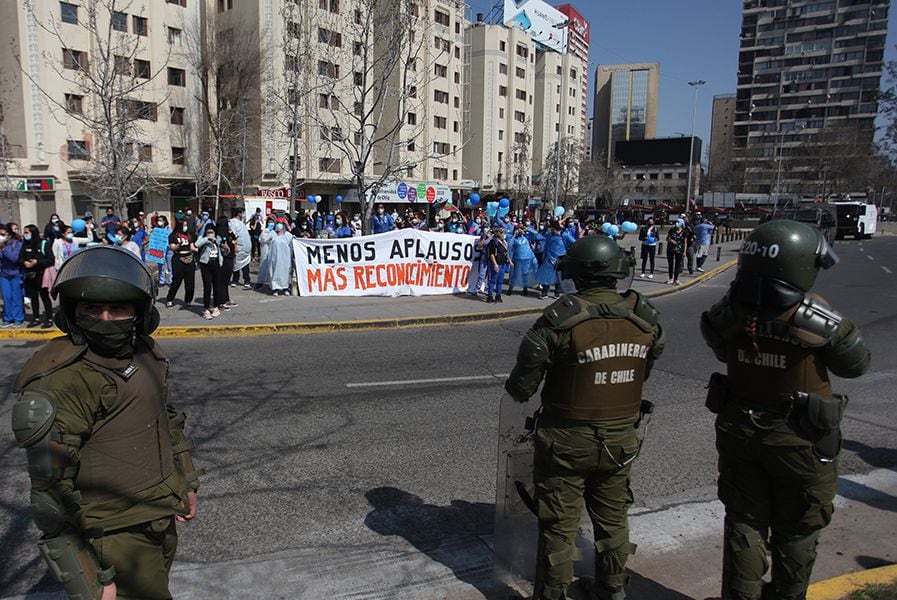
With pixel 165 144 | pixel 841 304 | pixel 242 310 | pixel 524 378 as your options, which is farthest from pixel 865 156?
pixel 524 378

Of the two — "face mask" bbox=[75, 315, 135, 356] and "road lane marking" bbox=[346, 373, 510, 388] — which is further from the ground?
Answer: "face mask" bbox=[75, 315, 135, 356]

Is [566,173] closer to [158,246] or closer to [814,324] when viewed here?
[158,246]

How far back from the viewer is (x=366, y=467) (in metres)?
4.89

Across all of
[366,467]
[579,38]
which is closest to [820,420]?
[366,467]

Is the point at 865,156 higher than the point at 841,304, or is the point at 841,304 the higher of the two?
the point at 865,156

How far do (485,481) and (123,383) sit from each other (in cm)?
310

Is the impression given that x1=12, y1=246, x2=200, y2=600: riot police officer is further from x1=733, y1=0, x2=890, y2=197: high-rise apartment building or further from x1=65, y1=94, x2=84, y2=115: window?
x1=733, y1=0, x2=890, y2=197: high-rise apartment building

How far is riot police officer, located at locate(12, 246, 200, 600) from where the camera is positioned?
6.45ft

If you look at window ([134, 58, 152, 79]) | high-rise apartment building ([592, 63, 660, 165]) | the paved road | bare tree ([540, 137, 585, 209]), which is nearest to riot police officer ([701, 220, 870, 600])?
the paved road

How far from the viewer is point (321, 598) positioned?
3.20 metres

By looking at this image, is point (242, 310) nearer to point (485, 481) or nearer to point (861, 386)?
point (485, 481)

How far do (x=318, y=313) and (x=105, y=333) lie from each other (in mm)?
9530

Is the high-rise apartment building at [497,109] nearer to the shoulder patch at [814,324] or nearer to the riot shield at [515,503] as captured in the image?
the riot shield at [515,503]

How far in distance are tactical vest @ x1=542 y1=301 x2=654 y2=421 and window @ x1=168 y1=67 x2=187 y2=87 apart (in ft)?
142
